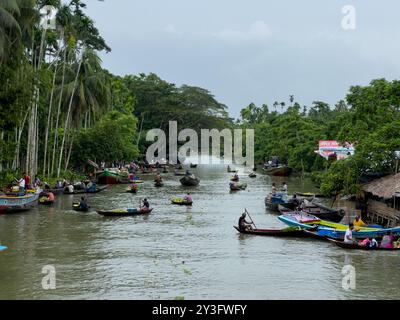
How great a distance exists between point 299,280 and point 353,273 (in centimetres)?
202

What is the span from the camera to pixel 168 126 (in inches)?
3351

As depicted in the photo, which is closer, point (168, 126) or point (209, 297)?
point (209, 297)

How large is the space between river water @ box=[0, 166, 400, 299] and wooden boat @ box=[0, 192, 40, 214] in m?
0.61

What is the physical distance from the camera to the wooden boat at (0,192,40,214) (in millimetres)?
29812

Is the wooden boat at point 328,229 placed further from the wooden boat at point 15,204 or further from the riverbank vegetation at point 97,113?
the wooden boat at point 15,204

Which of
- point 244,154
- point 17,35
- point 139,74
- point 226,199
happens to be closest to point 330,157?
point 226,199

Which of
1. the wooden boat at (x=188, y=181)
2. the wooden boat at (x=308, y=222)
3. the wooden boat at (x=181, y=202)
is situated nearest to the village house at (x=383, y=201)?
the wooden boat at (x=308, y=222)

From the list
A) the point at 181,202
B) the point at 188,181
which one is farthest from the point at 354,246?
the point at 188,181

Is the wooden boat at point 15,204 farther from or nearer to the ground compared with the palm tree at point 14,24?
nearer to the ground

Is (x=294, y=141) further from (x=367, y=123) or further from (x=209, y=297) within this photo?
(x=209, y=297)

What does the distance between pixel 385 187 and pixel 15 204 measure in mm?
18857

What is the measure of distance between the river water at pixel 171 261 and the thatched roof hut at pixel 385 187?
475 cm

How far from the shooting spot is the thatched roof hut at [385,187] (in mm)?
25859

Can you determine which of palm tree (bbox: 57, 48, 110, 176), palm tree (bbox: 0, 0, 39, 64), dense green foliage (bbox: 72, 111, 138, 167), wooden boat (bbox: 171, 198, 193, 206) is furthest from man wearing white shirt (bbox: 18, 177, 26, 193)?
dense green foliage (bbox: 72, 111, 138, 167)
